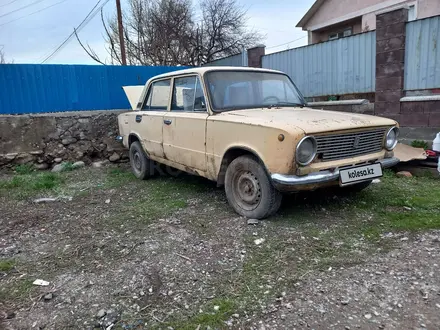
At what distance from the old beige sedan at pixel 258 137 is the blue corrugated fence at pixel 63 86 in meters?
3.53

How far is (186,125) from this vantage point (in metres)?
4.49

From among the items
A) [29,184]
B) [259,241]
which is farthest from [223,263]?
[29,184]

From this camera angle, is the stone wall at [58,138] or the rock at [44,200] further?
the stone wall at [58,138]

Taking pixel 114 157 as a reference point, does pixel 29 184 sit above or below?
below

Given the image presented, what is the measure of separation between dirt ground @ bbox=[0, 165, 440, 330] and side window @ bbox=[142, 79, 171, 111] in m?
1.53

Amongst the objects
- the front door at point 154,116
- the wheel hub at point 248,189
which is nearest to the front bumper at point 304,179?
the wheel hub at point 248,189

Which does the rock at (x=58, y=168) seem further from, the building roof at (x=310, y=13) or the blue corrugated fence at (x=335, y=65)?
the building roof at (x=310, y=13)

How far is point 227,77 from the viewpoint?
4367 millimetres

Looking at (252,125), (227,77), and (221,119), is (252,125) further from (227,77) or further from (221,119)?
(227,77)

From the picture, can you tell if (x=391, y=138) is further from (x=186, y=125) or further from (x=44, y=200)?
(x=44, y=200)

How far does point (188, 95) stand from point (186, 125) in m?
0.43

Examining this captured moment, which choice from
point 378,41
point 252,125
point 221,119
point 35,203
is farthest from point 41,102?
point 378,41

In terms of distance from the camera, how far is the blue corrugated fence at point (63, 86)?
7.24 meters

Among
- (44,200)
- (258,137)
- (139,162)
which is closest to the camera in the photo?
(258,137)
